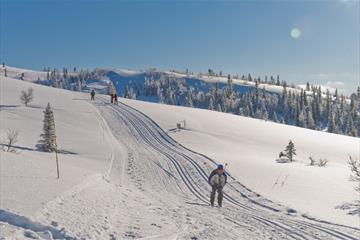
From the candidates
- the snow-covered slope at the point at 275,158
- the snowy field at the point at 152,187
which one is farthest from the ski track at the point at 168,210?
the snow-covered slope at the point at 275,158

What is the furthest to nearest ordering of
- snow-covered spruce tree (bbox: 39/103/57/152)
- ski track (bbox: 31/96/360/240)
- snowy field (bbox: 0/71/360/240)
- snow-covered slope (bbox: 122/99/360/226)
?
snow-covered spruce tree (bbox: 39/103/57/152) → snow-covered slope (bbox: 122/99/360/226) → snowy field (bbox: 0/71/360/240) → ski track (bbox: 31/96/360/240)

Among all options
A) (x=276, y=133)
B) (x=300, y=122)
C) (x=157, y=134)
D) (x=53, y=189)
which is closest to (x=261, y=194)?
(x=53, y=189)

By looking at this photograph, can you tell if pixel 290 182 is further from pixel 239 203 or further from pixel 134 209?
pixel 134 209

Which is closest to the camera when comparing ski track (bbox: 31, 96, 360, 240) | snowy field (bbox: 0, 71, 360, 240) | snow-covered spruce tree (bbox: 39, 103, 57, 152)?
ski track (bbox: 31, 96, 360, 240)

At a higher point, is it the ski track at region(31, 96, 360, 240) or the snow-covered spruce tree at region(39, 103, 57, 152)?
the snow-covered spruce tree at region(39, 103, 57, 152)

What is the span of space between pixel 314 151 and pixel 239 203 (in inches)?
1139

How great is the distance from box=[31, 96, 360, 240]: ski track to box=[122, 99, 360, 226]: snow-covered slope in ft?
5.92

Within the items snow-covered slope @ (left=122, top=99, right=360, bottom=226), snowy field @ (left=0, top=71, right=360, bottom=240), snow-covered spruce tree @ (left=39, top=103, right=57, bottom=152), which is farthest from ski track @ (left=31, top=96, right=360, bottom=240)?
snow-covered spruce tree @ (left=39, top=103, right=57, bottom=152)

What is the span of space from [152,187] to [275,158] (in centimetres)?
1867

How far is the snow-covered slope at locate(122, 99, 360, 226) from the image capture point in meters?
18.8

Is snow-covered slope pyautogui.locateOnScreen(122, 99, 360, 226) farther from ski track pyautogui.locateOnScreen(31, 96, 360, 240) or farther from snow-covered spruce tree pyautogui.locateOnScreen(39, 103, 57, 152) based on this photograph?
snow-covered spruce tree pyautogui.locateOnScreen(39, 103, 57, 152)

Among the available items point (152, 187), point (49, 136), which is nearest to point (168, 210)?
point (152, 187)

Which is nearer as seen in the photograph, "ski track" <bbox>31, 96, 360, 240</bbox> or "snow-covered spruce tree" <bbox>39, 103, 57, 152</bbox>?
"ski track" <bbox>31, 96, 360, 240</bbox>

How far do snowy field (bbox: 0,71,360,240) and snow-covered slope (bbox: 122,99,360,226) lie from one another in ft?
0.42
